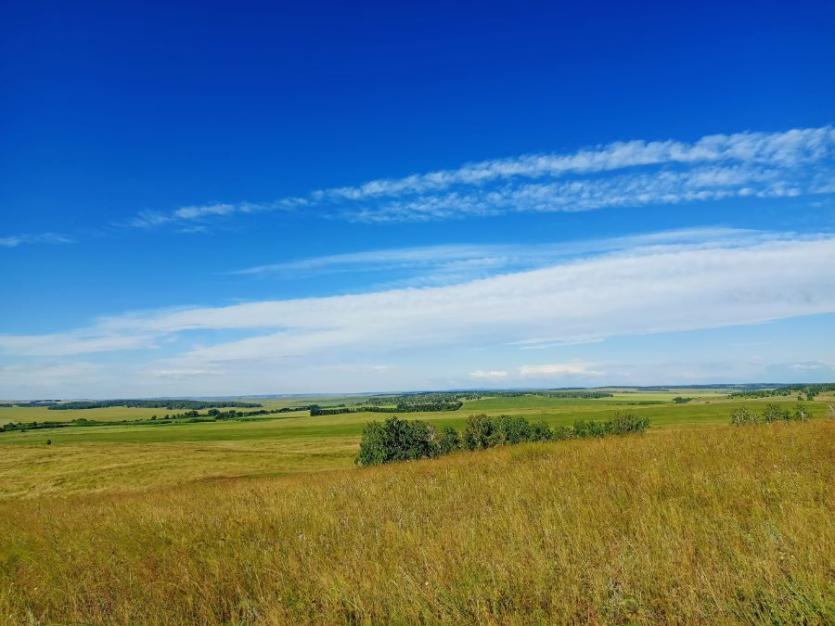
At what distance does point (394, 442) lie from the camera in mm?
73438

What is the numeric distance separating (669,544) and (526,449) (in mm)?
7688

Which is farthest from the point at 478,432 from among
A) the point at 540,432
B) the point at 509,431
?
the point at 540,432

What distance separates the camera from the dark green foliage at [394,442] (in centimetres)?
6994

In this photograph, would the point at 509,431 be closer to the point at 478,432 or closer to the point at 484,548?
the point at 478,432

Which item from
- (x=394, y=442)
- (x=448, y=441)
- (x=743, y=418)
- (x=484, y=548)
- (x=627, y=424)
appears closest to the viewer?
(x=484, y=548)

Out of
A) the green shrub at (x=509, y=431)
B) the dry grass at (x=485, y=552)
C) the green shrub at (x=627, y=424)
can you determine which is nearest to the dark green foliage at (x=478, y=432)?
the green shrub at (x=509, y=431)

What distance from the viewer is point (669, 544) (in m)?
4.38

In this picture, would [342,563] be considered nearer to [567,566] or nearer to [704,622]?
[567,566]

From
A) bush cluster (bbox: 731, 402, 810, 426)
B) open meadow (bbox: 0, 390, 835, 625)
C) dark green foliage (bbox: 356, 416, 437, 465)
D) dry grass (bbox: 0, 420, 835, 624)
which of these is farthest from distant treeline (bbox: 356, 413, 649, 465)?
dry grass (bbox: 0, 420, 835, 624)

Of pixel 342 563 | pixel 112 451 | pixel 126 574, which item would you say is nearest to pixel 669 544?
pixel 342 563

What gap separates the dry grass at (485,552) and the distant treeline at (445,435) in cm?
6364

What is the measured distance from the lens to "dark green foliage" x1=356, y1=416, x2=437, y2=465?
229 feet

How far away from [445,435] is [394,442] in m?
9.81

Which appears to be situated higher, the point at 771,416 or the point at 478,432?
the point at 771,416
